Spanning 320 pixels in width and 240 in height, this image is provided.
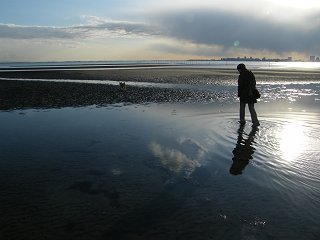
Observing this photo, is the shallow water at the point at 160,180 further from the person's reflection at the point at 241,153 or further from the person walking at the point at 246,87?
the person walking at the point at 246,87

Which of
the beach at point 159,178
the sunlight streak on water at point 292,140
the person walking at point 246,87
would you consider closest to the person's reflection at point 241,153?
the beach at point 159,178

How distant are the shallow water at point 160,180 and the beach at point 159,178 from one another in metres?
0.02

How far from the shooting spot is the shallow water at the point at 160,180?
5555mm

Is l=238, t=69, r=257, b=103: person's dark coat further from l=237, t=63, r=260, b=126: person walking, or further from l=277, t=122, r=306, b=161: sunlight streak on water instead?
l=277, t=122, r=306, b=161: sunlight streak on water

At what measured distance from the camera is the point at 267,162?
356 inches

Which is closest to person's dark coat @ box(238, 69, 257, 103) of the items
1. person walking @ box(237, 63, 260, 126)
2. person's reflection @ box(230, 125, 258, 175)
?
person walking @ box(237, 63, 260, 126)

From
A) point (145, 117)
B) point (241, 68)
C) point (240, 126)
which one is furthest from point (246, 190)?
point (145, 117)

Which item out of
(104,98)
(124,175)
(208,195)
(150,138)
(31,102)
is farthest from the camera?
(104,98)

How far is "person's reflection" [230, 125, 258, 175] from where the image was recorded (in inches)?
341

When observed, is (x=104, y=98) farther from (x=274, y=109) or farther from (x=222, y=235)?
(x=222, y=235)

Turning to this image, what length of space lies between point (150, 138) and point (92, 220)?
6449mm

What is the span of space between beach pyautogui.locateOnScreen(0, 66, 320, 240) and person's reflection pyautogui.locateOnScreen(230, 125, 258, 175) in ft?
0.10

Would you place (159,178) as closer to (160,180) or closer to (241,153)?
(160,180)

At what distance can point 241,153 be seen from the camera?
10031 mm
